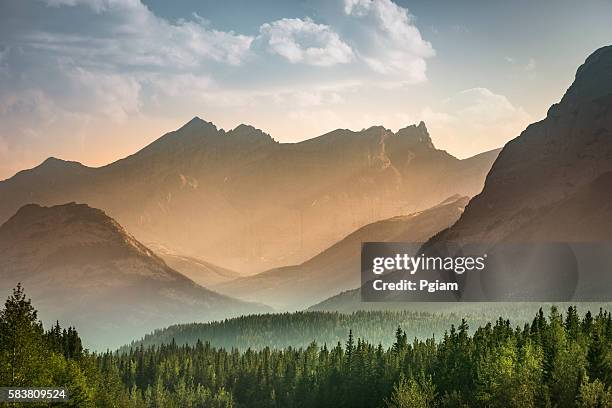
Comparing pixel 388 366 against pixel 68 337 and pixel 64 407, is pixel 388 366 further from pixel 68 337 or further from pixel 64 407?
pixel 64 407

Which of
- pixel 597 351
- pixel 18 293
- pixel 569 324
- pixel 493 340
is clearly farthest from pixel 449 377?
pixel 18 293

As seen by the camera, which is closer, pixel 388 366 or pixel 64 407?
pixel 64 407

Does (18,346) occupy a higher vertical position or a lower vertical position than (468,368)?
higher


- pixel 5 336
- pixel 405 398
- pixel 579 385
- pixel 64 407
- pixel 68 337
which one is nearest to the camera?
pixel 5 336

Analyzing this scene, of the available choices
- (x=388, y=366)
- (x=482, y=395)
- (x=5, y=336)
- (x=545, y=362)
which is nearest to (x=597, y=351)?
(x=545, y=362)

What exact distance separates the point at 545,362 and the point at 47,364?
7406cm

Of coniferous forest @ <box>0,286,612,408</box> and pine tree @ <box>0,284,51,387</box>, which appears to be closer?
pine tree @ <box>0,284,51,387</box>

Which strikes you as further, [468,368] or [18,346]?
[468,368]

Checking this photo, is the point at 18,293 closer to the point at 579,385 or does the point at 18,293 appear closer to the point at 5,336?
the point at 5,336

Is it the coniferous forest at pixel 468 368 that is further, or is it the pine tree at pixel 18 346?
the coniferous forest at pixel 468 368

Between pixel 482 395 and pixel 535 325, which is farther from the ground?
pixel 535 325

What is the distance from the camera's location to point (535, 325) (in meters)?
169

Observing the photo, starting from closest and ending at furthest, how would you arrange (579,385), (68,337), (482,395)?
1. (579,385)
2. (482,395)
3. (68,337)

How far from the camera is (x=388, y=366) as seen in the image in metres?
197
